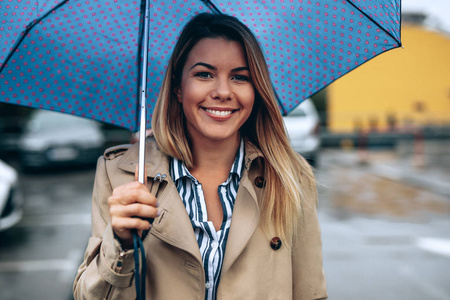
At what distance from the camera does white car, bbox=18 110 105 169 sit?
12211mm

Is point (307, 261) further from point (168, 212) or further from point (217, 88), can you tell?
point (217, 88)

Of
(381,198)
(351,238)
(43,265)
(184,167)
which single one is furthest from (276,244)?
(381,198)

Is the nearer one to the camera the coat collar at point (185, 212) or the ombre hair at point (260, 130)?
the coat collar at point (185, 212)

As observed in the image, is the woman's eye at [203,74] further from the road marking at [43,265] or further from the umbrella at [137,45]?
the road marking at [43,265]

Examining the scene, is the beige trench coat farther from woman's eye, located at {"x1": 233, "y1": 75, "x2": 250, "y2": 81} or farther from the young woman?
woman's eye, located at {"x1": 233, "y1": 75, "x2": 250, "y2": 81}

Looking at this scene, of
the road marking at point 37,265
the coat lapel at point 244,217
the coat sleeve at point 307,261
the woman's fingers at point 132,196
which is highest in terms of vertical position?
the woman's fingers at point 132,196

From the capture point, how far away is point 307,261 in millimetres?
1943

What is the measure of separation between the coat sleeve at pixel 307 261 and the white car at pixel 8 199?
200 inches

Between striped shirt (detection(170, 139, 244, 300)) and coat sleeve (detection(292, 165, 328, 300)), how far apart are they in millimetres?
311

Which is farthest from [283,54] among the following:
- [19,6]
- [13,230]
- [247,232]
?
[13,230]

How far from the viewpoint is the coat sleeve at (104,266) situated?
154 centimetres

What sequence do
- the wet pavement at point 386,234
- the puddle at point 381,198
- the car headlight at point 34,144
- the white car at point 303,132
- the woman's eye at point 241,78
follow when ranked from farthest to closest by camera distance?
the car headlight at point 34,144, the white car at point 303,132, the puddle at point 381,198, the wet pavement at point 386,234, the woman's eye at point 241,78

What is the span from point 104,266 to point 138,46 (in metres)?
1.07

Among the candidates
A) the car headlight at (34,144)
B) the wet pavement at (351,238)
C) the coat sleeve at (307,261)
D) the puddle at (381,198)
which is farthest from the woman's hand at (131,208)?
the car headlight at (34,144)
